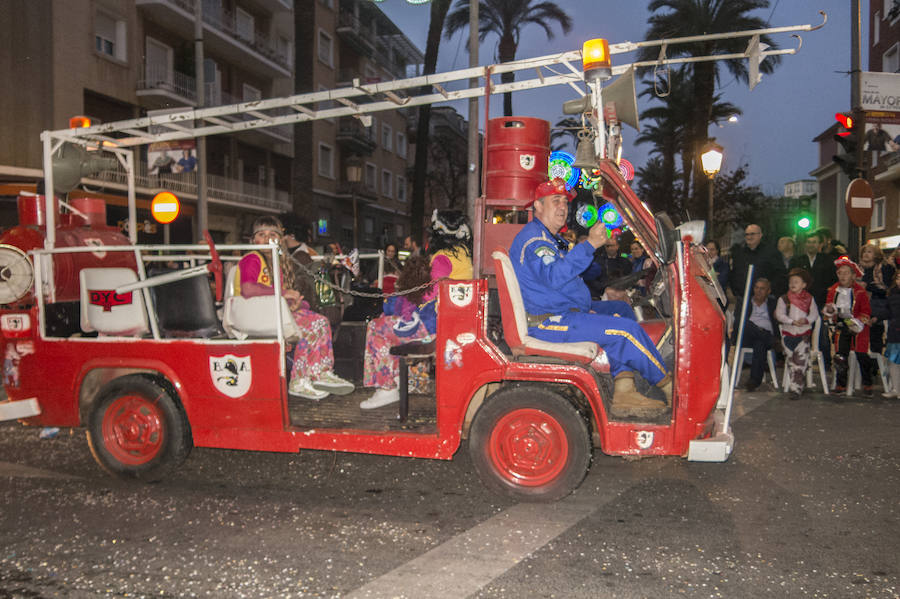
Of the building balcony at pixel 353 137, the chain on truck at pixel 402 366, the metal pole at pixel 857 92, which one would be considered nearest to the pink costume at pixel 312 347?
the chain on truck at pixel 402 366

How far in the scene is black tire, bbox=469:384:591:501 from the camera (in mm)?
4137

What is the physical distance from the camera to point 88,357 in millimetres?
4859

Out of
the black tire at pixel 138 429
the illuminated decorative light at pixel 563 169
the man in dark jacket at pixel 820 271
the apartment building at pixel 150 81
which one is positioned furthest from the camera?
the apartment building at pixel 150 81

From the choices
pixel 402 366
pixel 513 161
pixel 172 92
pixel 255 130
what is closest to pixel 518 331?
pixel 402 366

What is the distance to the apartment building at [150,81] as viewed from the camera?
18.2 meters

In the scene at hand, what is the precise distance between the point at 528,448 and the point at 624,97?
249 centimetres

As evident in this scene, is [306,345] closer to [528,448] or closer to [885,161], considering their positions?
[528,448]

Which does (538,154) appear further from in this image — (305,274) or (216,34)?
(216,34)

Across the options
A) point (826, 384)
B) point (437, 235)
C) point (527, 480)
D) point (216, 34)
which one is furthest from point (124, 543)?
point (216, 34)

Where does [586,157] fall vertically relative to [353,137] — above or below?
below

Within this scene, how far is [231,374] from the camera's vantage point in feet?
15.1

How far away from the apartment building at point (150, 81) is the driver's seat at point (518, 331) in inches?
368

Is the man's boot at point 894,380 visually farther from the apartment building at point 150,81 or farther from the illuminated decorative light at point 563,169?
the apartment building at point 150,81

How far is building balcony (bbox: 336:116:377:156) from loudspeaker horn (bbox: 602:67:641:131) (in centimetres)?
3199
